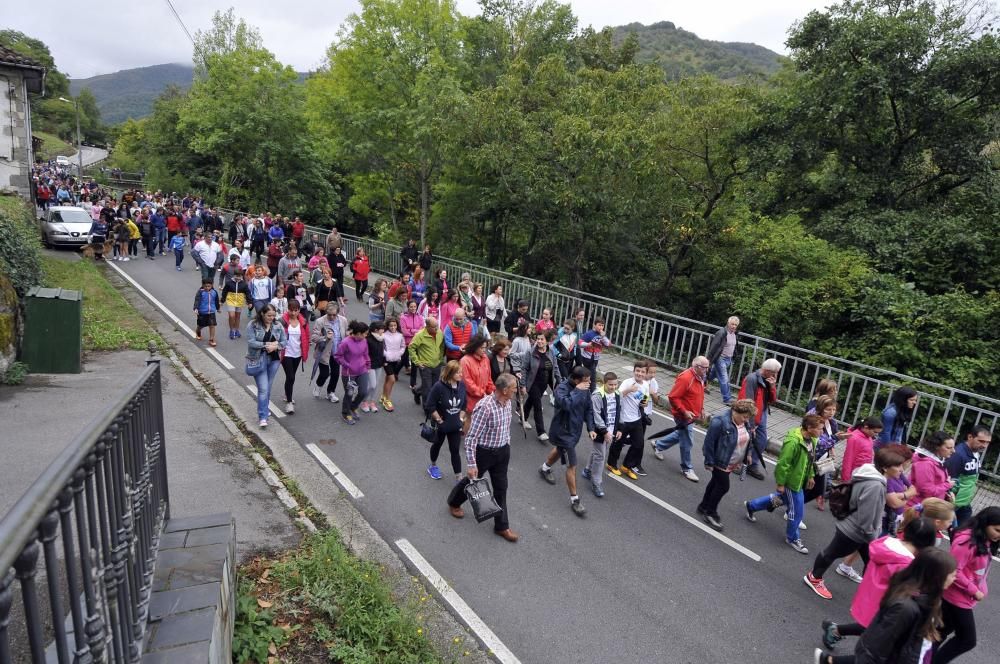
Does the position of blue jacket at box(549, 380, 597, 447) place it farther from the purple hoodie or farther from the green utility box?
the green utility box

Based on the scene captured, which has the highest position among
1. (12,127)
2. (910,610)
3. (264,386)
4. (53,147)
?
(12,127)

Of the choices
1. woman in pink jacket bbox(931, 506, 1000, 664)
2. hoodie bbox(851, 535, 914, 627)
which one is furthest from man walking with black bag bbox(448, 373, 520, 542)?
woman in pink jacket bbox(931, 506, 1000, 664)

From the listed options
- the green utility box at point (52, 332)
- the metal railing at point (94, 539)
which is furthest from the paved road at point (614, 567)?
the green utility box at point (52, 332)

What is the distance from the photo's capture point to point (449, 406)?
7254mm

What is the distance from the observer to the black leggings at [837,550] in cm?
576

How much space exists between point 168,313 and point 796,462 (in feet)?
45.0

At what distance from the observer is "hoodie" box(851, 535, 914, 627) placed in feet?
14.8

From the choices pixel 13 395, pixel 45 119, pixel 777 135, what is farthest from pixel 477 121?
pixel 45 119

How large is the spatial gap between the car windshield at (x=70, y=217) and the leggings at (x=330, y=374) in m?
16.9

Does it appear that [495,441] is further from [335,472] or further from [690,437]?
[690,437]

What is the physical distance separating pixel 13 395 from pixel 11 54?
17.2m

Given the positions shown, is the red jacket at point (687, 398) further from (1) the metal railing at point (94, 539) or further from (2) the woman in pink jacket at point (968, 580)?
(1) the metal railing at point (94, 539)

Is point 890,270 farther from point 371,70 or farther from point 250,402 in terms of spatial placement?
point 371,70

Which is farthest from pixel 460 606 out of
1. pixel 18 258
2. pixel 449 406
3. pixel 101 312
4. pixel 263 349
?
pixel 101 312
